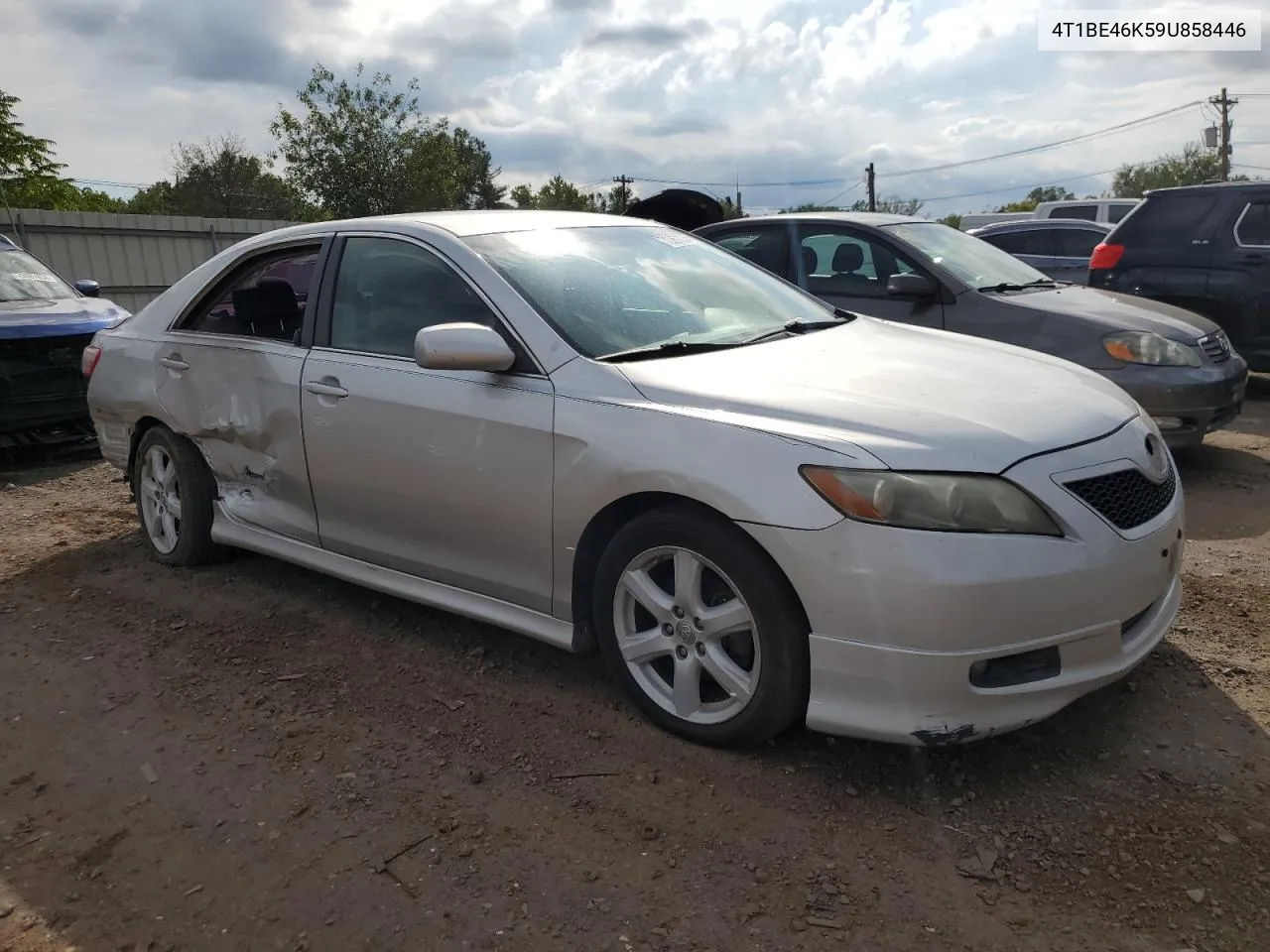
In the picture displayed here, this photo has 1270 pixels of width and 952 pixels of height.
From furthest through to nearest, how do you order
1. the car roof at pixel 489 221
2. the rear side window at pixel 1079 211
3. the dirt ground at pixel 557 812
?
the rear side window at pixel 1079 211 → the car roof at pixel 489 221 → the dirt ground at pixel 557 812

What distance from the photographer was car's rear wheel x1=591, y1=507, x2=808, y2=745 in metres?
2.86

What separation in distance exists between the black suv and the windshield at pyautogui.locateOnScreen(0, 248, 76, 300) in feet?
28.4

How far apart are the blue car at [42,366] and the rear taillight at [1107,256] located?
314 inches

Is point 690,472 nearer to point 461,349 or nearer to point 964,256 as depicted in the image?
point 461,349

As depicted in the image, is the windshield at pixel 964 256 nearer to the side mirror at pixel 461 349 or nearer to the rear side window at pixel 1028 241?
the side mirror at pixel 461 349

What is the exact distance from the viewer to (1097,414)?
3.14m

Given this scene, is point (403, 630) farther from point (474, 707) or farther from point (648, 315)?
point (648, 315)

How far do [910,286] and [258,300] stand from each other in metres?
3.72

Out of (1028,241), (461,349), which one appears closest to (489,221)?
(461,349)

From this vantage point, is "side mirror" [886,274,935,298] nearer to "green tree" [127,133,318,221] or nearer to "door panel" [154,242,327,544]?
"door panel" [154,242,327,544]

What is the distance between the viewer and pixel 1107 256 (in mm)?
8664

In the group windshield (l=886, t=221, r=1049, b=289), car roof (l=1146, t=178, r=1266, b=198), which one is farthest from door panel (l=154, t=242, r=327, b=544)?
car roof (l=1146, t=178, r=1266, b=198)

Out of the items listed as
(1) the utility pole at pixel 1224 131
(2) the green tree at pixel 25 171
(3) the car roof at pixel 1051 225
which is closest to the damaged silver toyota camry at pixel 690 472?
(3) the car roof at pixel 1051 225

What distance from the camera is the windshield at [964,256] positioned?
6551mm
